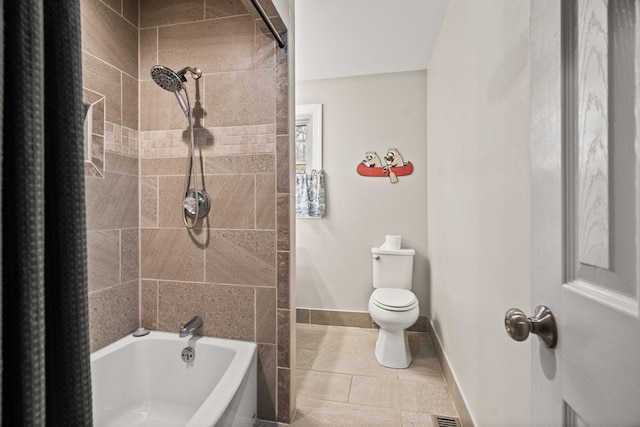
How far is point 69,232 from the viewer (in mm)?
317

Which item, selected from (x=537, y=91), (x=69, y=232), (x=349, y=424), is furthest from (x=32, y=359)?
(x=349, y=424)

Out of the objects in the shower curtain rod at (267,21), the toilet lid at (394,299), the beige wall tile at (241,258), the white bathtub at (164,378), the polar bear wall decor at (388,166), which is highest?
the shower curtain rod at (267,21)

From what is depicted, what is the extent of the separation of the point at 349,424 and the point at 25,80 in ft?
6.27

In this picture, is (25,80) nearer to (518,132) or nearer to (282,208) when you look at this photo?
(518,132)

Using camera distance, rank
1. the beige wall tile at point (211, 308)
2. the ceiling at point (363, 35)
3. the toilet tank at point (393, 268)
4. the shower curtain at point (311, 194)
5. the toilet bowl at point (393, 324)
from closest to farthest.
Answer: the beige wall tile at point (211, 308) → the ceiling at point (363, 35) → the toilet bowl at point (393, 324) → the toilet tank at point (393, 268) → the shower curtain at point (311, 194)

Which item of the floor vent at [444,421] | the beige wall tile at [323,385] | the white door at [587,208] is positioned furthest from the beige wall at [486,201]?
the beige wall tile at [323,385]

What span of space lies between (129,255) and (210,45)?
1.27 metres

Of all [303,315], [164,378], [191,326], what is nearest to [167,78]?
[191,326]

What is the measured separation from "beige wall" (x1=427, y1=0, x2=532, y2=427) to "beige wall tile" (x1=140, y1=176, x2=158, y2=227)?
1.74m

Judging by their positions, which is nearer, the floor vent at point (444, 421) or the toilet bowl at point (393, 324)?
the floor vent at point (444, 421)

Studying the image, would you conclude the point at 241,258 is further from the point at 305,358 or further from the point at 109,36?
the point at 109,36

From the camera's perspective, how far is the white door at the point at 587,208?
41 centimetres

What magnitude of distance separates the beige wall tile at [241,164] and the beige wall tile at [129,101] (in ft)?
1.58

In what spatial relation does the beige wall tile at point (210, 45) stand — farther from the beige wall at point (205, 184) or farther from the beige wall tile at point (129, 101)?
the beige wall tile at point (129, 101)
